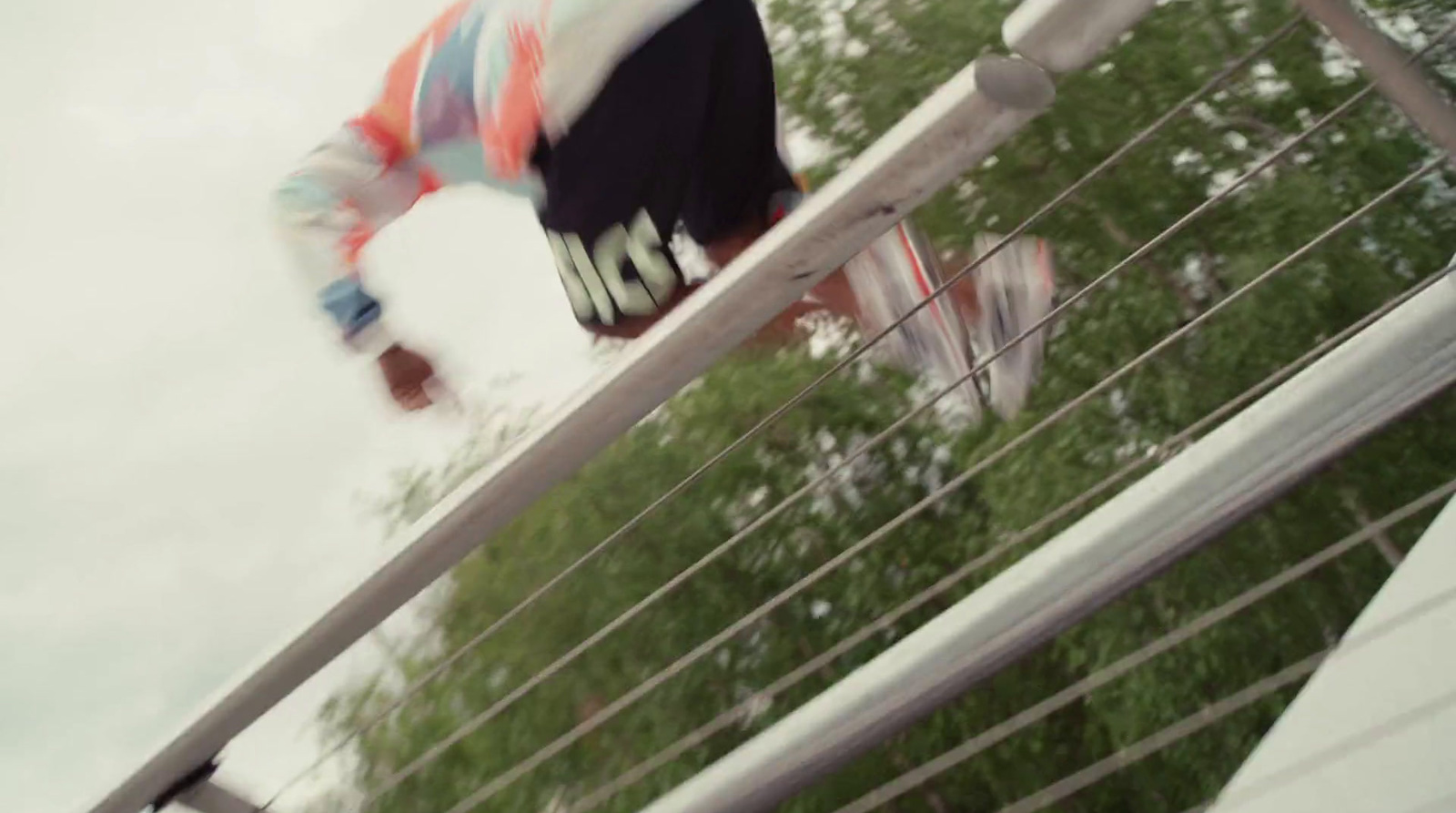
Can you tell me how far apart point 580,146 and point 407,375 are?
32cm

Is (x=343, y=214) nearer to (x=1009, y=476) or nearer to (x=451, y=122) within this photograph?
(x=451, y=122)

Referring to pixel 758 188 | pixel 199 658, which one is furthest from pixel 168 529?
pixel 758 188

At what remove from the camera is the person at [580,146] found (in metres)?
0.97

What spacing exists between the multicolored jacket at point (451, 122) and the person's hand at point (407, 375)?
2.0 inches

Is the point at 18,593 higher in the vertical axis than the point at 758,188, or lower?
lower

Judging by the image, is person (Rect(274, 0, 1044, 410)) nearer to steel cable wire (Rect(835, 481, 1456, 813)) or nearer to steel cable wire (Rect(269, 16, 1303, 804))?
steel cable wire (Rect(269, 16, 1303, 804))

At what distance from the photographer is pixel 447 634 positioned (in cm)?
198

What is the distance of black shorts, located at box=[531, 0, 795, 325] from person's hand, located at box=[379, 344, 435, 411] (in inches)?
7.8

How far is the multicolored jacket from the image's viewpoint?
954mm

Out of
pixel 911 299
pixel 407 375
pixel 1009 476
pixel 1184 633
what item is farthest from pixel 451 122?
pixel 1009 476

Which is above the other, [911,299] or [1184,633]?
[1184,633]

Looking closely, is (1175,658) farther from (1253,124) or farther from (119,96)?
(119,96)

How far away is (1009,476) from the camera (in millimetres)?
1597

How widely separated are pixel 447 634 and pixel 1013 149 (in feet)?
4.06
